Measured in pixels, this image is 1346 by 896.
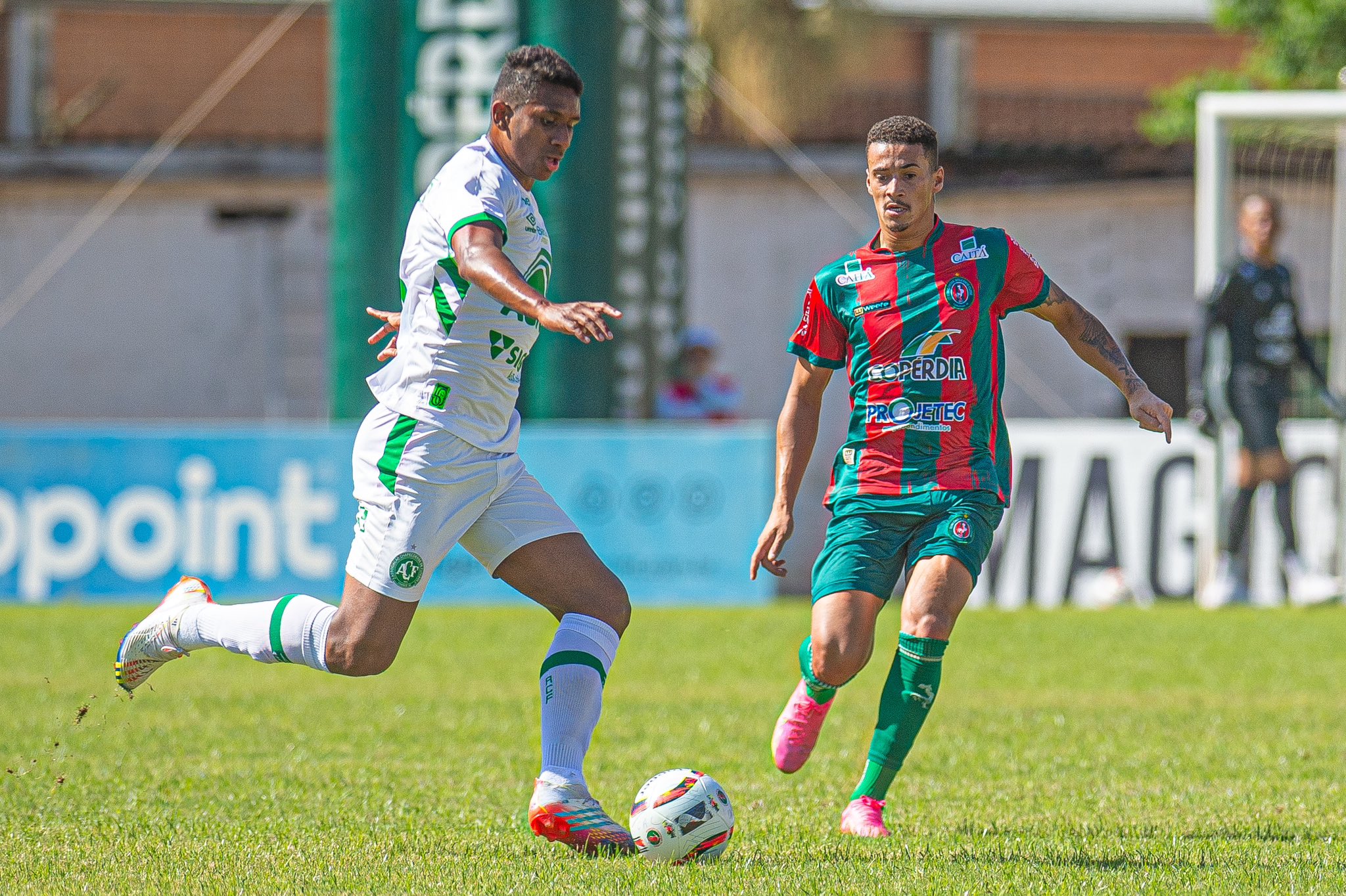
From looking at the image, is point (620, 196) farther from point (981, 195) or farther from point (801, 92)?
point (801, 92)

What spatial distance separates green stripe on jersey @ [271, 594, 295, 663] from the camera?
5.50 meters

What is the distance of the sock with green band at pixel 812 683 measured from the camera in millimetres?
5695

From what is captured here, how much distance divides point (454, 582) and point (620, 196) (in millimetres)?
3738

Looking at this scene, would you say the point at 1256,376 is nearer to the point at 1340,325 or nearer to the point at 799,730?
the point at 1340,325

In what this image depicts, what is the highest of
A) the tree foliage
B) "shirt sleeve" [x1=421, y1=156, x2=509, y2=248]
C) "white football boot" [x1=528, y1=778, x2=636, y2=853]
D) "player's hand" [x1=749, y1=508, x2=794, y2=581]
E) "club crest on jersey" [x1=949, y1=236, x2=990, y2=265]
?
the tree foliage

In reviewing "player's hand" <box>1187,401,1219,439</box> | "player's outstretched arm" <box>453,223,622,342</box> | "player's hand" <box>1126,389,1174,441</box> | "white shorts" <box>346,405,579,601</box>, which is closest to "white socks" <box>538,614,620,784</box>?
"white shorts" <box>346,405,579,601</box>

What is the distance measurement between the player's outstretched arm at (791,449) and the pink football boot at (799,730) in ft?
1.38

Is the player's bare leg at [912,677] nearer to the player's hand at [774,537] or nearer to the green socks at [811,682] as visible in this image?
the green socks at [811,682]

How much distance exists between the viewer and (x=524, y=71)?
5.30 metres

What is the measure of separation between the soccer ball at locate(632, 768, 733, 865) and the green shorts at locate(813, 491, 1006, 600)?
31.4 inches

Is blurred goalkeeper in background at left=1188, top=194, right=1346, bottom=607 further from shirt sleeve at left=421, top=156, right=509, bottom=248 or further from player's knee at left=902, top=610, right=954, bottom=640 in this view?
shirt sleeve at left=421, top=156, right=509, bottom=248

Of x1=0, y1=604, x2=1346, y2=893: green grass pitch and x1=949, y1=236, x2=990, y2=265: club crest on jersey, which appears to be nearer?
x1=0, y1=604, x2=1346, y2=893: green grass pitch

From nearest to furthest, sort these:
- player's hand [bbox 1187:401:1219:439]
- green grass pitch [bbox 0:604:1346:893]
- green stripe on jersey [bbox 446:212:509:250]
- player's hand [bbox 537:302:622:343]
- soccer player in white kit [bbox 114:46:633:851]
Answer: player's hand [bbox 537:302:622:343] → green grass pitch [bbox 0:604:1346:893] → green stripe on jersey [bbox 446:212:509:250] → soccer player in white kit [bbox 114:46:633:851] → player's hand [bbox 1187:401:1219:439]

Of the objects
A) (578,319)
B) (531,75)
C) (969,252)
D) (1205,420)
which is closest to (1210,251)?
(1205,420)
